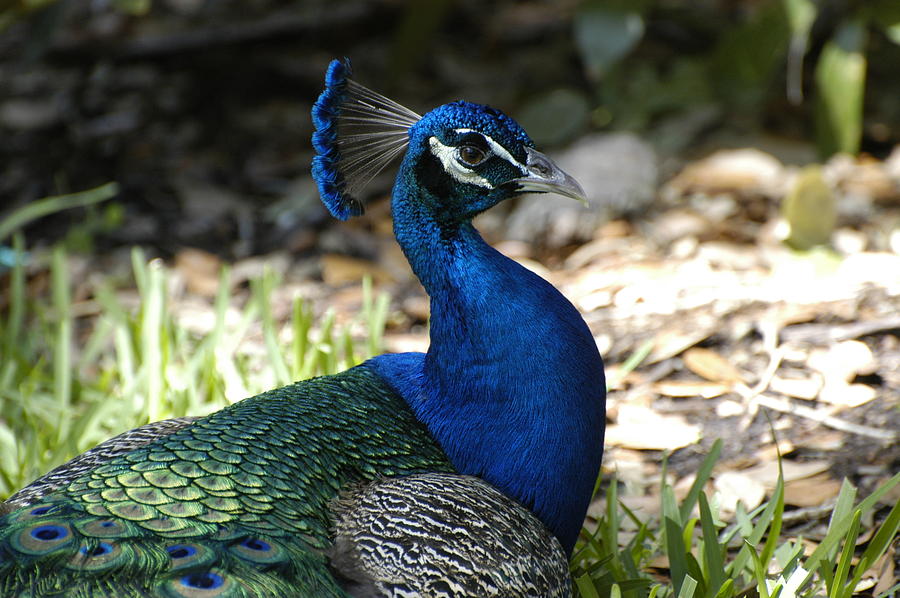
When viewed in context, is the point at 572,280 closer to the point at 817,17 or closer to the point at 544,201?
the point at 544,201

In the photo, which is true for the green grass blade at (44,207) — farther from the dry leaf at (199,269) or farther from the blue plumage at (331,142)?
the blue plumage at (331,142)

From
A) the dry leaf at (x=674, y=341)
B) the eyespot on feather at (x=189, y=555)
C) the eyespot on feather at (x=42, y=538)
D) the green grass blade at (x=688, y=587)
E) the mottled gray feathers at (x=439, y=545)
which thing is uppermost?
the eyespot on feather at (x=42, y=538)

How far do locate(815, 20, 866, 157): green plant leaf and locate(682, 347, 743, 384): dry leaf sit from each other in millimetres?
1557

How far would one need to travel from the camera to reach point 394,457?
222cm

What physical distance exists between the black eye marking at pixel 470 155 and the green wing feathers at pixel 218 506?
21.8 inches

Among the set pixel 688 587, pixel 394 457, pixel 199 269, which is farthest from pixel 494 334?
pixel 199 269

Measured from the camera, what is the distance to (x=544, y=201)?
4.22m

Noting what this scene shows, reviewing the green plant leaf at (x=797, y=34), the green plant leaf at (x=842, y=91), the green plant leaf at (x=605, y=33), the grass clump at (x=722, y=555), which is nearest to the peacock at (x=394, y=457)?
the grass clump at (x=722, y=555)

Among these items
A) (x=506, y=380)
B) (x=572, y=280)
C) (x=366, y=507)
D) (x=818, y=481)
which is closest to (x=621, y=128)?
(x=572, y=280)

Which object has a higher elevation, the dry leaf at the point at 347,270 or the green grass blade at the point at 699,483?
the dry leaf at the point at 347,270

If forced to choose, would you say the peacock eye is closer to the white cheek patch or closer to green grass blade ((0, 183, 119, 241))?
the white cheek patch

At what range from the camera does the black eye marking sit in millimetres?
2262

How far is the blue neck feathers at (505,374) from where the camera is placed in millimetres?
2232

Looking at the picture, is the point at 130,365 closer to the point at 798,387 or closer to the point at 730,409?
the point at 730,409
